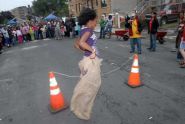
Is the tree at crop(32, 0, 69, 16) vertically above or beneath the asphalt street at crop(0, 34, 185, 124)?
above

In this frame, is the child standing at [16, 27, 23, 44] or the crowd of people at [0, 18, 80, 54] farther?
the child standing at [16, 27, 23, 44]

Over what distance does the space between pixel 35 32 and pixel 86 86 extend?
22.3 m

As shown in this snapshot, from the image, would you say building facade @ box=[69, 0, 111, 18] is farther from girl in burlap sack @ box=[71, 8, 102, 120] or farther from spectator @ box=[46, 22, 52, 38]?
girl in burlap sack @ box=[71, 8, 102, 120]

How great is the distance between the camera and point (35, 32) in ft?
83.9

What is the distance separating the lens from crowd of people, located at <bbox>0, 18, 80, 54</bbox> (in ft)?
71.9

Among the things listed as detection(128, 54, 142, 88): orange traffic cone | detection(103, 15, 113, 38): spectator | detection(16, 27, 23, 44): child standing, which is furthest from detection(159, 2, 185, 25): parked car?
detection(128, 54, 142, 88): orange traffic cone

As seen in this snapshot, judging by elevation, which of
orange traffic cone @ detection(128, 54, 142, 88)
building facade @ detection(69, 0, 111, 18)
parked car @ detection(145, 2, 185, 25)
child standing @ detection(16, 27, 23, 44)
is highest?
building facade @ detection(69, 0, 111, 18)

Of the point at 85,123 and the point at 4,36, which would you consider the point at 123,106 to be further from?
the point at 4,36

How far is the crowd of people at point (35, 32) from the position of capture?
71.9 feet

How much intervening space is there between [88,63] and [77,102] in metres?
0.76

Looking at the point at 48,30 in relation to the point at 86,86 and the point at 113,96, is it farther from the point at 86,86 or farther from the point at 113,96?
the point at 86,86

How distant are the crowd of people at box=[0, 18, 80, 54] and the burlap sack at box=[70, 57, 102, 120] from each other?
57.9 feet

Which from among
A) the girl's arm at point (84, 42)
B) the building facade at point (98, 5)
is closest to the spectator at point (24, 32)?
the building facade at point (98, 5)

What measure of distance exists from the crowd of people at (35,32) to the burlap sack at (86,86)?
17663mm
